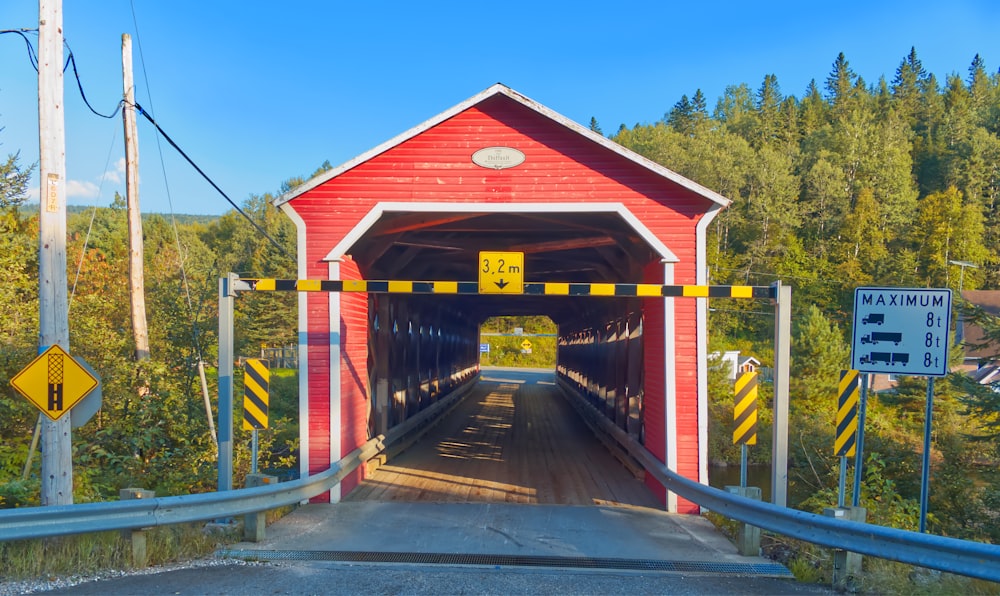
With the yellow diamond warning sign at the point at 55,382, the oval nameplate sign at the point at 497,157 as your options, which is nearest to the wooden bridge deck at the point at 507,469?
the yellow diamond warning sign at the point at 55,382

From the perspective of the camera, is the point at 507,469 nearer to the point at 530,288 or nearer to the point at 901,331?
the point at 530,288

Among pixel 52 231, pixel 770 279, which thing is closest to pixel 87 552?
pixel 52 231

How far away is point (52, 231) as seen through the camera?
21.6ft

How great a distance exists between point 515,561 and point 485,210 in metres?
4.23

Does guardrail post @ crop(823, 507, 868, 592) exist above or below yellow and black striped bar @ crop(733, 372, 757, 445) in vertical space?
below

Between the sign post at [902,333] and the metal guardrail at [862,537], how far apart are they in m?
0.75

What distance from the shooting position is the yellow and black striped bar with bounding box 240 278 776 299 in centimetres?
712

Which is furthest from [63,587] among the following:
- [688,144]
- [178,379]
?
[688,144]

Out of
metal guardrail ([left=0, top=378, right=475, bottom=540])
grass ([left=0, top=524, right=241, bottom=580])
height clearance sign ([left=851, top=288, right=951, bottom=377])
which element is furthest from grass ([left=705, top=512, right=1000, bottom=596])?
grass ([left=0, top=524, right=241, bottom=580])

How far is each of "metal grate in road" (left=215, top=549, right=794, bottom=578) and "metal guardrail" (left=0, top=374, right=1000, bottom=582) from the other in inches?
14.3

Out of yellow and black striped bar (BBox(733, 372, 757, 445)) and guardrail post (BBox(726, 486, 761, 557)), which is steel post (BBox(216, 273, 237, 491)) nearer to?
guardrail post (BBox(726, 486, 761, 557))

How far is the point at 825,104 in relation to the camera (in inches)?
3880

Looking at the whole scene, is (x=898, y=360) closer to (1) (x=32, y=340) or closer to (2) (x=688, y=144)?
(1) (x=32, y=340)

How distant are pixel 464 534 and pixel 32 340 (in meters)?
8.23
